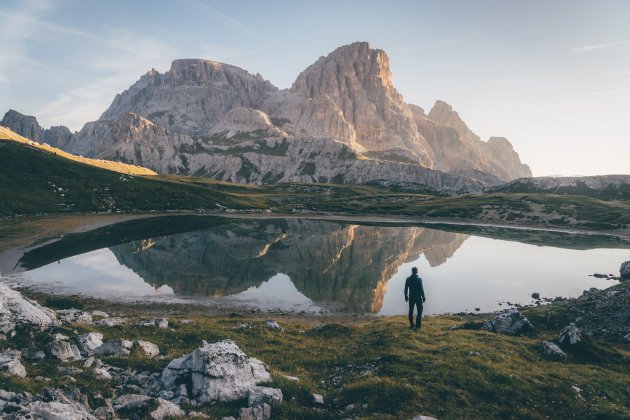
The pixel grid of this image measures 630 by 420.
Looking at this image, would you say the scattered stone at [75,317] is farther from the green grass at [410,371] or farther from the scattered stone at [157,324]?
the scattered stone at [157,324]

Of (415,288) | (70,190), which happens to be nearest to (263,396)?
(415,288)

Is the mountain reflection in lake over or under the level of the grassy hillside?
under

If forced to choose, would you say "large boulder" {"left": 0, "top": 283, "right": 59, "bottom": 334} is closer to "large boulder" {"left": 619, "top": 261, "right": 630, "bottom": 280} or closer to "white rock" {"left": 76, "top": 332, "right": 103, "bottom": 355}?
"white rock" {"left": 76, "top": 332, "right": 103, "bottom": 355}

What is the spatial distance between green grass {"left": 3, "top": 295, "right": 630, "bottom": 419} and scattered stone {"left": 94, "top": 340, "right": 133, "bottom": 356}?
104cm

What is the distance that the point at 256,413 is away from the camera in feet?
55.3

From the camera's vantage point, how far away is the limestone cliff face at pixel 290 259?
5816 centimetres

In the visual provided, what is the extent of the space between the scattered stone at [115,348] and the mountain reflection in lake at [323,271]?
2645 cm

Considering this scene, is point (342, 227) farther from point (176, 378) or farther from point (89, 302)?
point (176, 378)

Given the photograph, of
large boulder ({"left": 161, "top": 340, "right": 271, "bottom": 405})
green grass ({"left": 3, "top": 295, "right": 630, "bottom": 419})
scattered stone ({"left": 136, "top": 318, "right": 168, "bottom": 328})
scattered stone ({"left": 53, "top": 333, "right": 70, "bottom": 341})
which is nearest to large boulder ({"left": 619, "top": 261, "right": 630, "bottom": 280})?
green grass ({"left": 3, "top": 295, "right": 630, "bottom": 419})

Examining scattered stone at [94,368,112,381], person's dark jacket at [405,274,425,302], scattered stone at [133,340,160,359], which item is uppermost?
person's dark jacket at [405,274,425,302]

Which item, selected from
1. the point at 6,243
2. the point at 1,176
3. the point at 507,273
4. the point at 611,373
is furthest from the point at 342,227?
the point at 1,176

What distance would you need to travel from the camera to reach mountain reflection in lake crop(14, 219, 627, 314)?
5362cm

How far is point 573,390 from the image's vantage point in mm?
19094

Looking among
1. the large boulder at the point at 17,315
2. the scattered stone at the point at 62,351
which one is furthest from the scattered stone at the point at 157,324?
the scattered stone at the point at 62,351
